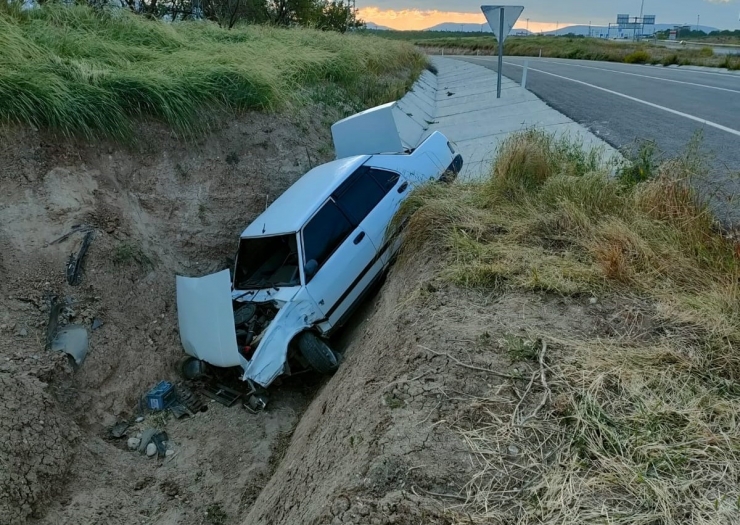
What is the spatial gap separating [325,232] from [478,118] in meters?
9.00

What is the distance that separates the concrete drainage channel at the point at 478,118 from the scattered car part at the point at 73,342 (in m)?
5.02

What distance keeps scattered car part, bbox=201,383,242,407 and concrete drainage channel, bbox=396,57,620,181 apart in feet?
13.1

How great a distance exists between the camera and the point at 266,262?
685 cm

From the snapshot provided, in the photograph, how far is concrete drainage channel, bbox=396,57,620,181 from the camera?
10336 mm

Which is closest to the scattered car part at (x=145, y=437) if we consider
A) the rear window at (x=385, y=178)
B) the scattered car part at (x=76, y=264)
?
the scattered car part at (x=76, y=264)

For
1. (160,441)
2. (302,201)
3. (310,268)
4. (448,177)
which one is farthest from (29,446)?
(448,177)

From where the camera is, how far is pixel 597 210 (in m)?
5.48

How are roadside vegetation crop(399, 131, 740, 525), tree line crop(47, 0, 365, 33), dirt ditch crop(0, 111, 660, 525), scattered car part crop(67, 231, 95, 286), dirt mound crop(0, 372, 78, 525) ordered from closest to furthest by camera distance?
1. roadside vegetation crop(399, 131, 740, 525)
2. dirt ditch crop(0, 111, 660, 525)
3. dirt mound crop(0, 372, 78, 525)
4. scattered car part crop(67, 231, 95, 286)
5. tree line crop(47, 0, 365, 33)

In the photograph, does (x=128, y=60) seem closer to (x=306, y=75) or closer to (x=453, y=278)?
(x=306, y=75)

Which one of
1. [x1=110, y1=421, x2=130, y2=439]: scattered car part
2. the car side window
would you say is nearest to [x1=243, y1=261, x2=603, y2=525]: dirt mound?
the car side window

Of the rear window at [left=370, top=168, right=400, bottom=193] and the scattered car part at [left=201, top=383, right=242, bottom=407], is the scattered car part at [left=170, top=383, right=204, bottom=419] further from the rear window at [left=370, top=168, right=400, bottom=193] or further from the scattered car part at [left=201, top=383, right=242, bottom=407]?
the rear window at [left=370, top=168, right=400, bottom=193]

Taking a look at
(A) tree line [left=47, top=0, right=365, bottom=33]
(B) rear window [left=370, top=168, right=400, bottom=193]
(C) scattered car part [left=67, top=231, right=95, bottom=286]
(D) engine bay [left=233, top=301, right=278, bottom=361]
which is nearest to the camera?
(D) engine bay [left=233, top=301, right=278, bottom=361]

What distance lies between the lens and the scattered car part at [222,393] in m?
6.29

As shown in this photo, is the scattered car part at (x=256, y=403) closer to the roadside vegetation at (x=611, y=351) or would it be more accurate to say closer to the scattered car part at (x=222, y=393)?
the scattered car part at (x=222, y=393)
